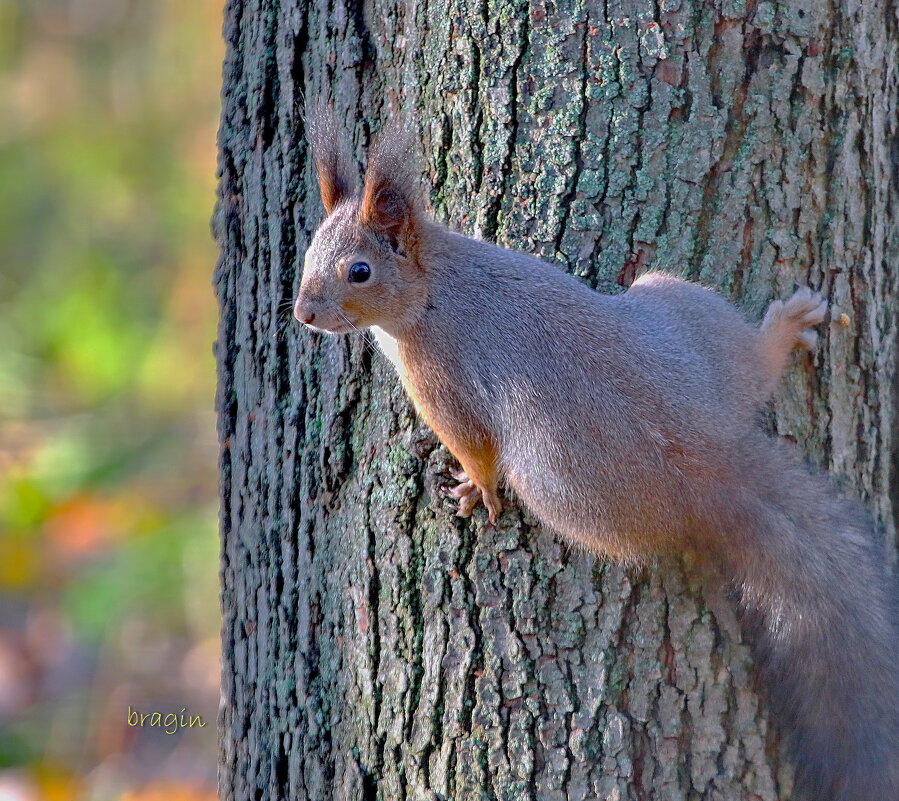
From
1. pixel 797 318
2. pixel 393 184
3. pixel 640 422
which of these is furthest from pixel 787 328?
pixel 393 184

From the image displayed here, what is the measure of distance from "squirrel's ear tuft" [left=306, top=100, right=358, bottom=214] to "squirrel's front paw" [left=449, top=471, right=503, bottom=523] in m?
0.64

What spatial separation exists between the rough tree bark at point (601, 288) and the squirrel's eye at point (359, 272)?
0.16 metres

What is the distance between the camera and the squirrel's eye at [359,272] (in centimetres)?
205

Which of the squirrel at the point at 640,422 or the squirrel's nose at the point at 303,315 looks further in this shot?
the squirrel's nose at the point at 303,315

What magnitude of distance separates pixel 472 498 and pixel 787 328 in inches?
27.1

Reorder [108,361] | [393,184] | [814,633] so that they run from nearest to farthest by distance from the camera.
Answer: [814,633], [393,184], [108,361]

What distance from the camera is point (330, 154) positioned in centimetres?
202

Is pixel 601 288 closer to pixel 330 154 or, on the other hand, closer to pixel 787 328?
pixel 787 328

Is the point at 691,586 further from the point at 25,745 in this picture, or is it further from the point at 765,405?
the point at 25,745

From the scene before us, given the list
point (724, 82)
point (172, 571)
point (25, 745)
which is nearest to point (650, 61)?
point (724, 82)

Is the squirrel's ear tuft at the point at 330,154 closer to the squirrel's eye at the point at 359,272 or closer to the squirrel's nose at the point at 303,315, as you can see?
the squirrel's eye at the point at 359,272

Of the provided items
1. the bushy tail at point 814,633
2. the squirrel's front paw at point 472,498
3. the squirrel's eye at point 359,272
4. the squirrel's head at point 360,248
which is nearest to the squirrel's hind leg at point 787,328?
the bushy tail at point 814,633

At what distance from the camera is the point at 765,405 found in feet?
6.46

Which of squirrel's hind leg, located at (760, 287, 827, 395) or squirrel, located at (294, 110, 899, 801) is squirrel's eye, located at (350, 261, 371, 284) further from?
squirrel's hind leg, located at (760, 287, 827, 395)
